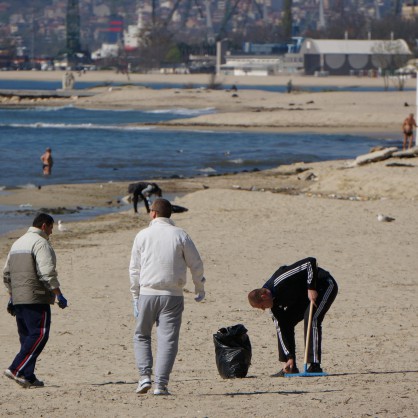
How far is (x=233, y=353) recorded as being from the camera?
8.65m

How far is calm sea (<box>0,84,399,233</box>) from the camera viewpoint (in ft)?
101

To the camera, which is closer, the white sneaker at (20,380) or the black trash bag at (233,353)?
the white sneaker at (20,380)

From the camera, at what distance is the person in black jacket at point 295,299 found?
8.14 metres

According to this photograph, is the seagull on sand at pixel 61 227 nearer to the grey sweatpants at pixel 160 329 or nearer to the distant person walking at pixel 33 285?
the distant person walking at pixel 33 285

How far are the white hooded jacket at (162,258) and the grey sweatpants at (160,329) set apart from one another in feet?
0.20

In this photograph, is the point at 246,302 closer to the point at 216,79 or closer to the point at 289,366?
the point at 289,366

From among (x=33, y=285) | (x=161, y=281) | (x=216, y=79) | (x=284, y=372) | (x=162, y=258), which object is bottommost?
(x=216, y=79)

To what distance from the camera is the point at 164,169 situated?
107ft

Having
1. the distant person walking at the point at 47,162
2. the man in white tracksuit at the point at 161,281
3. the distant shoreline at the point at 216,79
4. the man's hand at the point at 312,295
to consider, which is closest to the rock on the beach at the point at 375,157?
the distant person walking at the point at 47,162

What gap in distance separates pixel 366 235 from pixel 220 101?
58892mm

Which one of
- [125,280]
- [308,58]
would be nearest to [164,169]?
[125,280]

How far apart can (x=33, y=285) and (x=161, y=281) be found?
108 cm

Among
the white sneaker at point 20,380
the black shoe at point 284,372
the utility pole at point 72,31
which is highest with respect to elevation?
the white sneaker at point 20,380

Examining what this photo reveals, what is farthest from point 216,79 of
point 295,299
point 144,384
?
point 144,384
